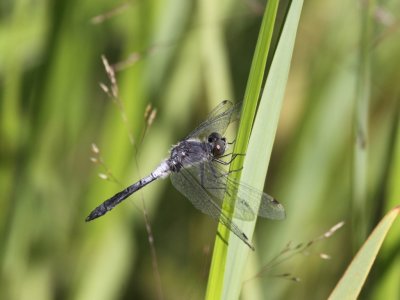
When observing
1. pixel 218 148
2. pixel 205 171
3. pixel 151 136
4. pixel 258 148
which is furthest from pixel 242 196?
pixel 151 136

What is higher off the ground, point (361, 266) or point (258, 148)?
point (258, 148)

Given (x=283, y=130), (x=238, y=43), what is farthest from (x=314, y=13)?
(x=283, y=130)

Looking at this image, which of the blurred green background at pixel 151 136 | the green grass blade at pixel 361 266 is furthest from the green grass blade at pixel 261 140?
the blurred green background at pixel 151 136

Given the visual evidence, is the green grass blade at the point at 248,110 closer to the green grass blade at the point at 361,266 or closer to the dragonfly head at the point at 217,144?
the green grass blade at the point at 361,266

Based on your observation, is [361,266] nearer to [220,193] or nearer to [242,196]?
[242,196]

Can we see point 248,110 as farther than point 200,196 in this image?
No
